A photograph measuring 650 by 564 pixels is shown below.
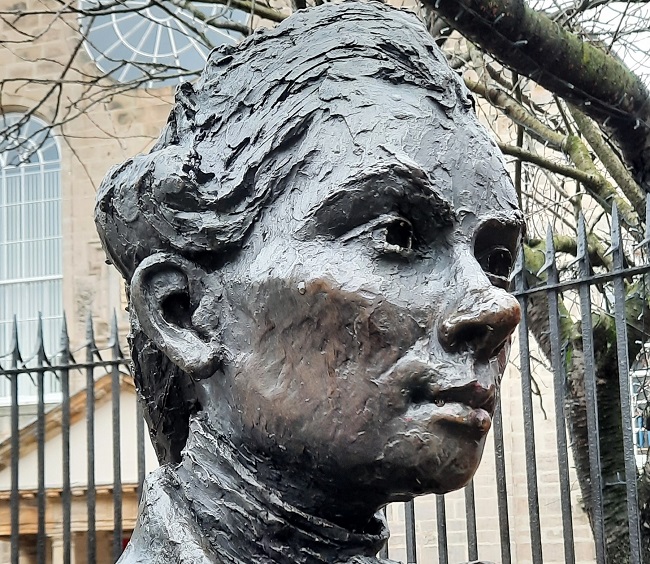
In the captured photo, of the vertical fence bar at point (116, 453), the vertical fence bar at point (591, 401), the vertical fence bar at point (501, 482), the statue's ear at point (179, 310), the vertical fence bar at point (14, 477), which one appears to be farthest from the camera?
the vertical fence bar at point (14, 477)

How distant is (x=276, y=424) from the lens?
1.40m

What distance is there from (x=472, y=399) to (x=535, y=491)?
292cm

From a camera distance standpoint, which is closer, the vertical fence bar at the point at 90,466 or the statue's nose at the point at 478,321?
the statue's nose at the point at 478,321

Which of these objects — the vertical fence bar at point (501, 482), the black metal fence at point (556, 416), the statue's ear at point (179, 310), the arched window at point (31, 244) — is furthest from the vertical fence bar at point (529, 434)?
the arched window at point (31, 244)

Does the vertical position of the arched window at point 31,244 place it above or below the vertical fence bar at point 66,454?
above

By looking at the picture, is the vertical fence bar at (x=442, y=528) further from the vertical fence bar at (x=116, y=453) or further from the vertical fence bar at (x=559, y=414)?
the vertical fence bar at (x=116, y=453)

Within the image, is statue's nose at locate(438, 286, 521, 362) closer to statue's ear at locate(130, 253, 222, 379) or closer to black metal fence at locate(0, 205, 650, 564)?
statue's ear at locate(130, 253, 222, 379)

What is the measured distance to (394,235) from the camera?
1418 mm

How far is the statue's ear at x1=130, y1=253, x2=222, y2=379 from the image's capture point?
1467 millimetres

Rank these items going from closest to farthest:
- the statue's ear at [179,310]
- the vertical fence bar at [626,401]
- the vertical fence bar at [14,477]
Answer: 1. the statue's ear at [179,310]
2. the vertical fence bar at [626,401]
3. the vertical fence bar at [14,477]

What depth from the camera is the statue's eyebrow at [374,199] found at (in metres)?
1.39

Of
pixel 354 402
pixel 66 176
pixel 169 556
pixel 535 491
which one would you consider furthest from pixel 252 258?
pixel 66 176

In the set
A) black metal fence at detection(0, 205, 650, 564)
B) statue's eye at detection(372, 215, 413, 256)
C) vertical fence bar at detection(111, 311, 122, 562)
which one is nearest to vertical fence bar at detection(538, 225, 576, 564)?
black metal fence at detection(0, 205, 650, 564)

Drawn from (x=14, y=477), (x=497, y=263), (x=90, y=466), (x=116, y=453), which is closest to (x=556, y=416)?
(x=116, y=453)
